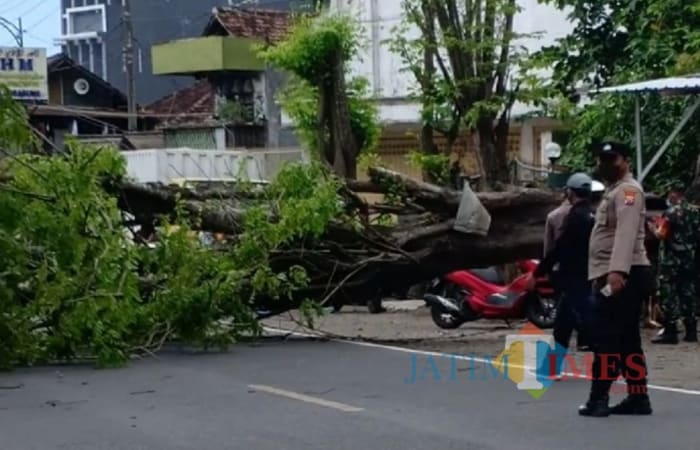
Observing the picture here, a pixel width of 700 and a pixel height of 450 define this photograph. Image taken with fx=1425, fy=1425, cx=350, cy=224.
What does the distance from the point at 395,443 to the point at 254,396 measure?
8.69ft

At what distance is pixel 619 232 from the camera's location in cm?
993

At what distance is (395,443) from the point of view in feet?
31.4

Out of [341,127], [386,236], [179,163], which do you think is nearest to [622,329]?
[386,236]

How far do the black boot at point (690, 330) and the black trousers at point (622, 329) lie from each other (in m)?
6.61

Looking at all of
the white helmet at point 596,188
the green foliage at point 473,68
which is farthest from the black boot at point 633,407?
the green foliage at point 473,68

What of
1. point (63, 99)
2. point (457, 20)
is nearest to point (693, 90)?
point (457, 20)

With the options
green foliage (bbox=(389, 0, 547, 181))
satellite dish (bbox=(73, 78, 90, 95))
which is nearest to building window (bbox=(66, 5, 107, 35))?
satellite dish (bbox=(73, 78, 90, 95))

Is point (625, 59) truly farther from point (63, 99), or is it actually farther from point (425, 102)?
point (63, 99)

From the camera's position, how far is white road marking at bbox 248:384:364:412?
1120 centimetres

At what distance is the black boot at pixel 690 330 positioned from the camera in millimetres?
16500

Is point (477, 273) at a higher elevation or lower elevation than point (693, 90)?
lower

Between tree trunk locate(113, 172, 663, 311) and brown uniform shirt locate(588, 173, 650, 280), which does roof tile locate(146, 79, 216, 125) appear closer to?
tree trunk locate(113, 172, 663, 311)

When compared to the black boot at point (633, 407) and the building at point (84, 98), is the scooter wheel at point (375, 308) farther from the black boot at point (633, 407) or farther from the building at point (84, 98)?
the building at point (84, 98)

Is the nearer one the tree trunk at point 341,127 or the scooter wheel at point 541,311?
the scooter wheel at point 541,311
